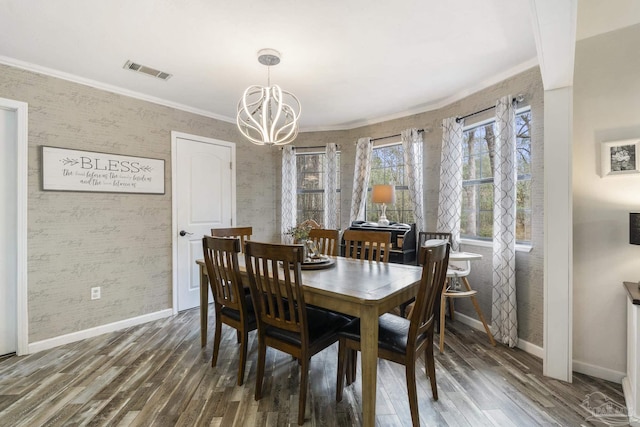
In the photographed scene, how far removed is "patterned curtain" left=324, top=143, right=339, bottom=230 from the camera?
14.6 feet

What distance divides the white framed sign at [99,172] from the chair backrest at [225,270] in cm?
159

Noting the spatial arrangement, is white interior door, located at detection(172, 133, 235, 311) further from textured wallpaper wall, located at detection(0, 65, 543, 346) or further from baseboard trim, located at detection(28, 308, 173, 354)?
baseboard trim, located at detection(28, 308, 173, 354)

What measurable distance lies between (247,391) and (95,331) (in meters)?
1.95

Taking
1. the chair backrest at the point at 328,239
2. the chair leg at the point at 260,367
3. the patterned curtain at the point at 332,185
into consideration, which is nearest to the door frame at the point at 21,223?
the chair leg at the point at 260,367

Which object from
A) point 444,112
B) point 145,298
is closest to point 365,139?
point 444,112

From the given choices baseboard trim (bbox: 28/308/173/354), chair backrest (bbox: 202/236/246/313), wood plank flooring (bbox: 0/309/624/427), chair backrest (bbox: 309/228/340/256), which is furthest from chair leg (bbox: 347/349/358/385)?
baseboard trim (bbox: 28/308/173/354)

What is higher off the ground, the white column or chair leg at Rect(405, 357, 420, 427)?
the white column

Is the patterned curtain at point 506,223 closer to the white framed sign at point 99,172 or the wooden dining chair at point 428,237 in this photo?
the wooden dining chair at point 428,237

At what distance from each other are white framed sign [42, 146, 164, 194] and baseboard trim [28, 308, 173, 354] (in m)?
1.36

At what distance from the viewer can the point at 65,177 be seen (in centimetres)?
279

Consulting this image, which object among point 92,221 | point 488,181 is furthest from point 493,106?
point 92,221

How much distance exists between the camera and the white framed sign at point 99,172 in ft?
8.96

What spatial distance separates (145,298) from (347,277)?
100 inches

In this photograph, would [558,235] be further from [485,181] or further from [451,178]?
[451,178]
